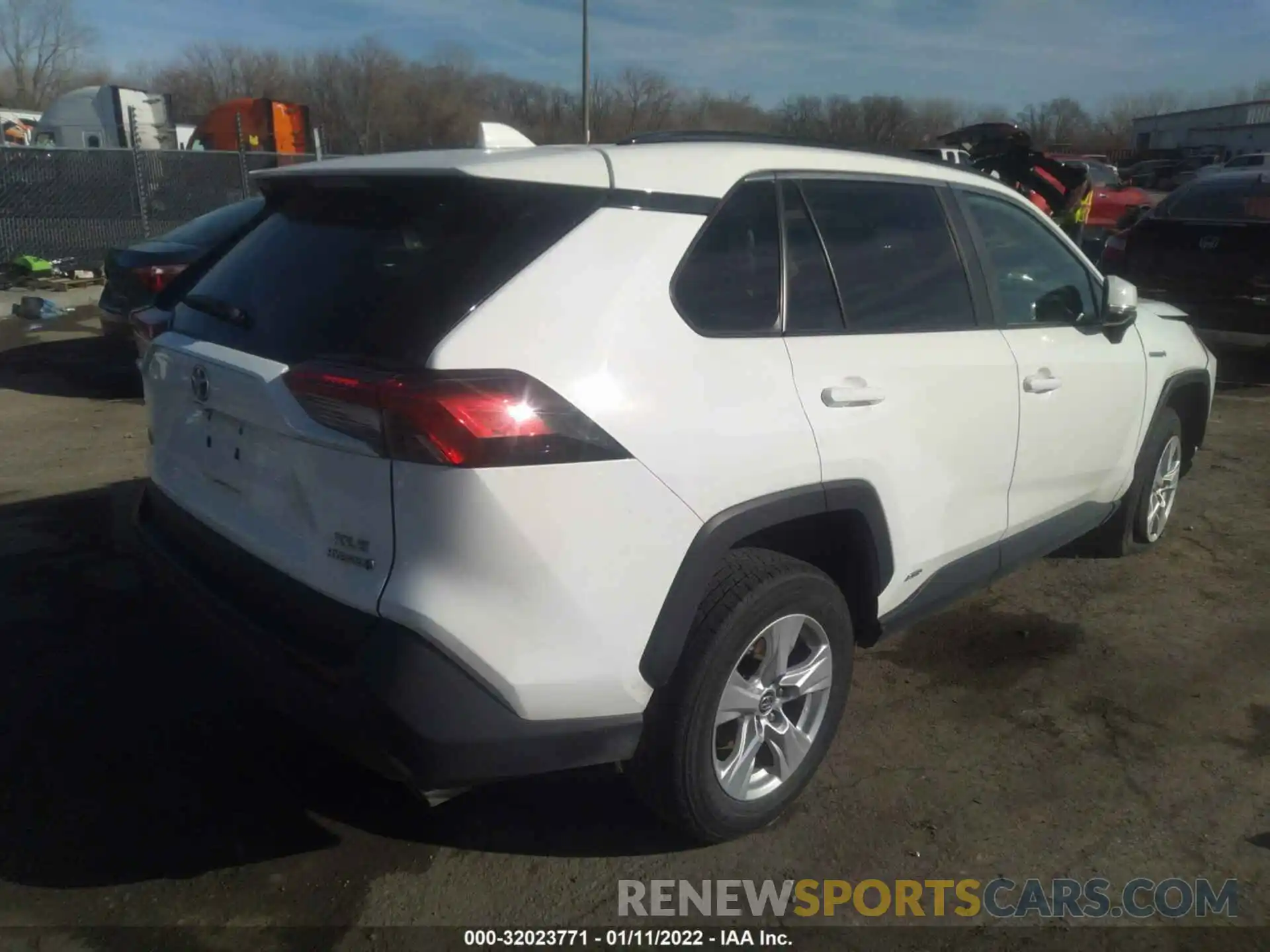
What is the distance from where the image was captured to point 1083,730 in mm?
3551

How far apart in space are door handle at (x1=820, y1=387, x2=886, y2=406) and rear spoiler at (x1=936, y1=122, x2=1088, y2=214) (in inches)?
286

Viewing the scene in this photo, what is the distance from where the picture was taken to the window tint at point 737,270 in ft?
8.45

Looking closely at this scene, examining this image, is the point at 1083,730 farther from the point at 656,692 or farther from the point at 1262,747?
the point at 656,692

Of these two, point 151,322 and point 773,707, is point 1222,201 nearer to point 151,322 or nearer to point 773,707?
point 773,707

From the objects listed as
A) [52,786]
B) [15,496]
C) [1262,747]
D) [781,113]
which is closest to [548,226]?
[52,786]

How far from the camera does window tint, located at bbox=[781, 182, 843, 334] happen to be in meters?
2.87

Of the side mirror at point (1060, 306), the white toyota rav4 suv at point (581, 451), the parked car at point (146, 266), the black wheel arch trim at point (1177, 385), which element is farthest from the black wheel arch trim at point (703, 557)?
the parked car at point (146, 266)

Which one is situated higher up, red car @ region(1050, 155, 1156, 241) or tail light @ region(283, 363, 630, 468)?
tail light @ region(283, 363, 630, 468)

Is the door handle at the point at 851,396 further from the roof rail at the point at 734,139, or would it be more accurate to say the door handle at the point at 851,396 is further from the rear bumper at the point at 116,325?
the rear bumper at the point at 116,325

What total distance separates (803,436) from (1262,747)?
2.11 metres

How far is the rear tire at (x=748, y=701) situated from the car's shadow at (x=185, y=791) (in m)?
0.29

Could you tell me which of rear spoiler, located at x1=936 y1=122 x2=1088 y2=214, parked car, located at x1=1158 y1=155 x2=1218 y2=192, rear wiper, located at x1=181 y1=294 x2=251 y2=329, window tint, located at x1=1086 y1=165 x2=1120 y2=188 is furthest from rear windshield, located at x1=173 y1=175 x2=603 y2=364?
parked car, located at x1=1158 y1=155 x2=1218 y2=192

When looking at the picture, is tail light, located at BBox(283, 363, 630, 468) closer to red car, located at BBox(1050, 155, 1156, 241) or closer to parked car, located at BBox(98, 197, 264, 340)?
parked car, located at BBox(98, 197, 264, 340)

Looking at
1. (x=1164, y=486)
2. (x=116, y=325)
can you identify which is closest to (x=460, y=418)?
(x=1164, y=486)
